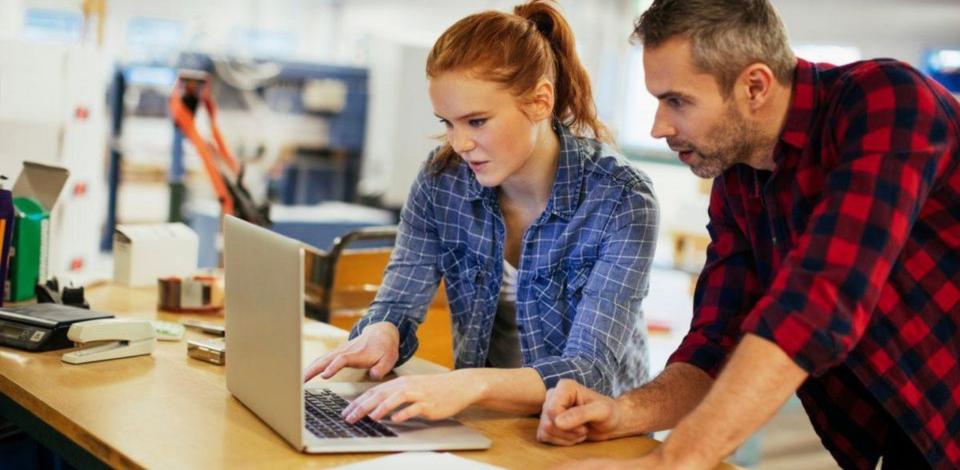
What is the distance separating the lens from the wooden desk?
4.67 feet

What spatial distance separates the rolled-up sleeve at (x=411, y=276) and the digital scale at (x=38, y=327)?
516 millimetres

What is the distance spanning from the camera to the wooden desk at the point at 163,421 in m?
1.42

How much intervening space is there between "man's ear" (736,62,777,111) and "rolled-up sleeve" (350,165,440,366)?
76 centimetres

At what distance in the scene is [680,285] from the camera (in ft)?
17.8

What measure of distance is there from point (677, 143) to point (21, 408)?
1094mm

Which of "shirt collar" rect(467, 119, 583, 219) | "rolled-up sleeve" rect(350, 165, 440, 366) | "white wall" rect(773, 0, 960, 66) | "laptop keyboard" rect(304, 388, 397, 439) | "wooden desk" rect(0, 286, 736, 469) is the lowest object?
"wooden desk" rect(0, 286, 736, 469)

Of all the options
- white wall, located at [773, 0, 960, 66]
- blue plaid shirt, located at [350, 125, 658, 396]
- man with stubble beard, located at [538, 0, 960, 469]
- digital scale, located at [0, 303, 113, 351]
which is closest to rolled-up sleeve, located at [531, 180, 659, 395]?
blue plaid shirt, located at [350, 125, 658, 396]

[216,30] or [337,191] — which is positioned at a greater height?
[216,30]

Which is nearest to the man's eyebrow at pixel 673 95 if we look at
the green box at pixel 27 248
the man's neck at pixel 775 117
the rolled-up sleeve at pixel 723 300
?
the man's neck at pixel 775 117

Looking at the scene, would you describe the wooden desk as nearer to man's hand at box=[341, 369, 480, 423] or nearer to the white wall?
man's hand at box=[341, 369, 480, 423]

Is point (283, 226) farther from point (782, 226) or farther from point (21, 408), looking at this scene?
point (782, 226)

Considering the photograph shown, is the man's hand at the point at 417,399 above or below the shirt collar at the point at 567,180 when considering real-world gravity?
below

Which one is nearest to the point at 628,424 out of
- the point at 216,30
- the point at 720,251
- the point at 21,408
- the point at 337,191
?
the point at 720,251

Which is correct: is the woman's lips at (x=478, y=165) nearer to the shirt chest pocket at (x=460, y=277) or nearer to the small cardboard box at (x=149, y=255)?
the shirt chest pocket at (x=460, y=277)
